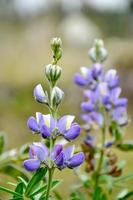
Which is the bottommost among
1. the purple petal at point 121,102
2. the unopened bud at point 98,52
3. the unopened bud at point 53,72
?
the purple petal at point 121,102

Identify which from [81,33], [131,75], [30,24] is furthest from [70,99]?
[30,24]

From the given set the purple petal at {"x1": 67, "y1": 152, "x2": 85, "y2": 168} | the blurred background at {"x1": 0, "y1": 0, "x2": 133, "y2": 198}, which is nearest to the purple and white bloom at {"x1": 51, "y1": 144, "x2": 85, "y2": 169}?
the purple petal at {"x1": 67, "y1": 152, "x2": 85, "y2": 168}

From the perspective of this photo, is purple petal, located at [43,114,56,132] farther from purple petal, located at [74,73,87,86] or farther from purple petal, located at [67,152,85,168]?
purple petal, located at [74,73,87,86]

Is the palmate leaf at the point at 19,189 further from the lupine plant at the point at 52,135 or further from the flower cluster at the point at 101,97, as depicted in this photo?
the flower cluster at the point at 101,97

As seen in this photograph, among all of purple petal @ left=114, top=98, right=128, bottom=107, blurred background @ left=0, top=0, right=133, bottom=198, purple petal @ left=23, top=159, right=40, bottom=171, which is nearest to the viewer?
purple petal @ left=23, top=159, right=40, bottom=171

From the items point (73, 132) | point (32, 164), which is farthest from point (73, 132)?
point (32, 164)

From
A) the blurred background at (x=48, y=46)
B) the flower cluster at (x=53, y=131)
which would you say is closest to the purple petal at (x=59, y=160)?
the flower cluster at (x=53, y=131)

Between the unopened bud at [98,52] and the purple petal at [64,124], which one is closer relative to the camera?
the purple petal at [64,124]
